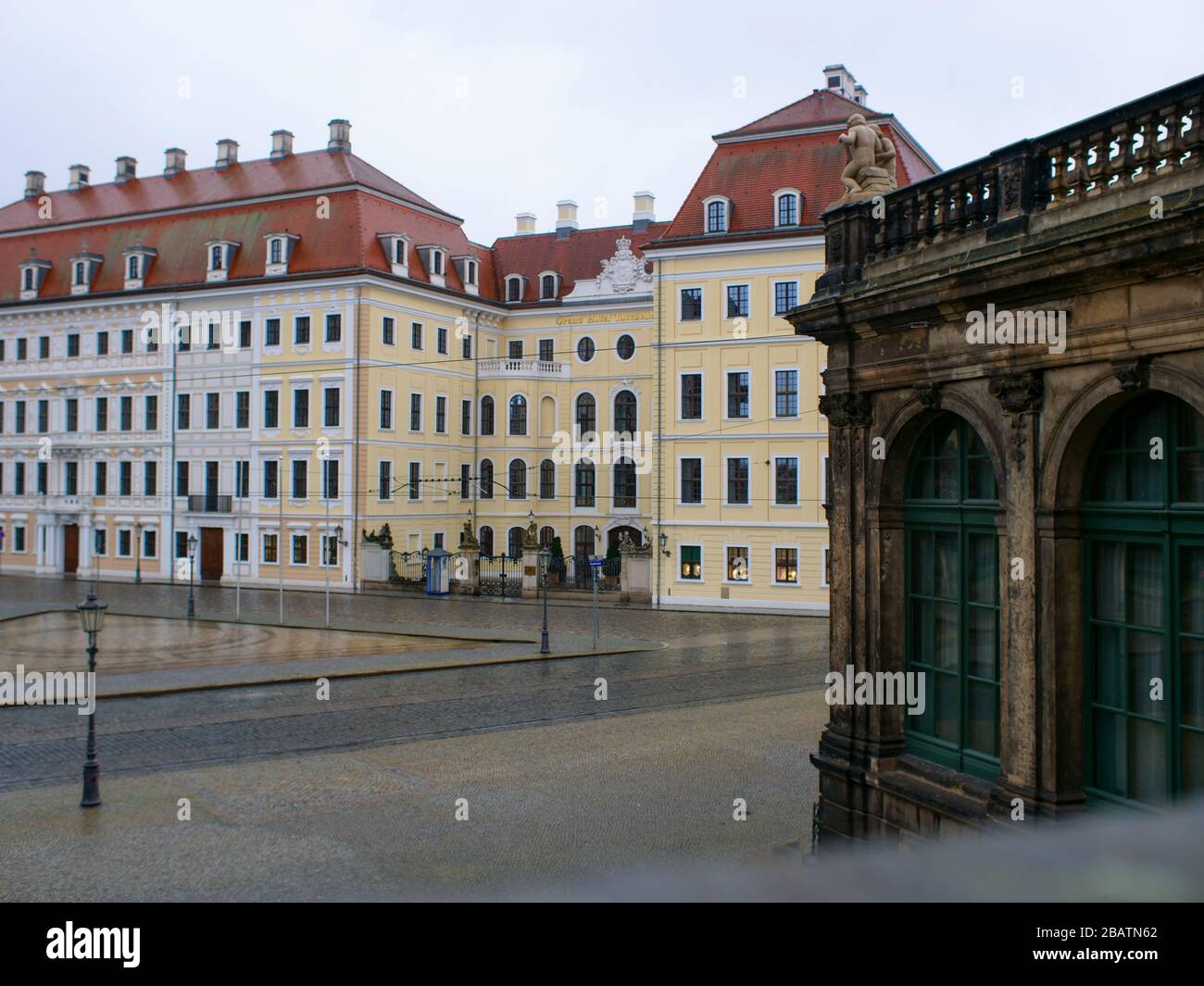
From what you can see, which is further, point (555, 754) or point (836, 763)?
point (555, 754)

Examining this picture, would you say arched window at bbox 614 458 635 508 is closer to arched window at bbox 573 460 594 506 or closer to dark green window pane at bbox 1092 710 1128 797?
arched window at bbox 573 460 594 506

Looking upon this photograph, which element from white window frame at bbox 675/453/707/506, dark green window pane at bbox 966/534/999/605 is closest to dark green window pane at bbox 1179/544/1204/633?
dark green window pane at bbox 966/534/999/605

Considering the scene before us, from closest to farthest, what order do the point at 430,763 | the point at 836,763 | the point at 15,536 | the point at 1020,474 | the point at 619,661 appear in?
the point at 1020,474 → the point at 836,763 → the point at 430,763 → the point at 619,661 → the point at 15,536

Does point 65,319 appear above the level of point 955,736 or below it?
A: above

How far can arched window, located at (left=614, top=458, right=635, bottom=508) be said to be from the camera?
53.2m

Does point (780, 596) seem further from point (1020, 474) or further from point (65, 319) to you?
point (65, 319)

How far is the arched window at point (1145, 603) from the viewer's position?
7.51 meters

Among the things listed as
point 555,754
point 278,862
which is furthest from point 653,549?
point 278,862

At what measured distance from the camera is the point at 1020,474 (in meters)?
8.66

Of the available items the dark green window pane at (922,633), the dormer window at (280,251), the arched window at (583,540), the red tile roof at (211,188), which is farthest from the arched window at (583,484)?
the dark green window pane at (922,633)

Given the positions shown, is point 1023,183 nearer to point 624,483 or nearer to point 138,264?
point 624,483

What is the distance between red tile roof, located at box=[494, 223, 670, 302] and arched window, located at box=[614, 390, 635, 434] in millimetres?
6986

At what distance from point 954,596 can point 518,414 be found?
46809mm
